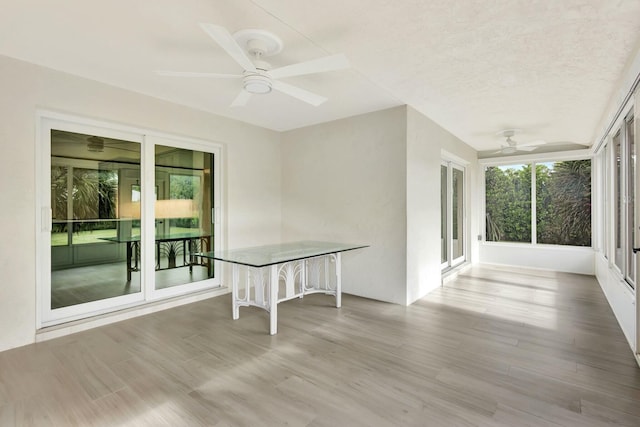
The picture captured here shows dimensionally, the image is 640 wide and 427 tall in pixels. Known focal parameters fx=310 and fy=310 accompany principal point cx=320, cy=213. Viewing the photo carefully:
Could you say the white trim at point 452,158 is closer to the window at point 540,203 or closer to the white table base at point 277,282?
the window at point 540,203

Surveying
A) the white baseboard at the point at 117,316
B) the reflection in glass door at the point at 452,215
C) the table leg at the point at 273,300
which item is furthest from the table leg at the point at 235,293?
the reflection in glass door at the point at 452,215

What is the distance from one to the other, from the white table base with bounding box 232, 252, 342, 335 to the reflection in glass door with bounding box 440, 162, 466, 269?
222cm

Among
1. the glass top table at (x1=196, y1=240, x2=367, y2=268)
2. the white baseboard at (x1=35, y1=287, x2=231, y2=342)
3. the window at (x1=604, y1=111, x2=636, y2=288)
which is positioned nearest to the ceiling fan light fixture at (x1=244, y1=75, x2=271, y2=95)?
the glass top table at (x1=196, y1=240, x2=367, y2=268)

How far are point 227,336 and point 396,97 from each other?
10.4 feet

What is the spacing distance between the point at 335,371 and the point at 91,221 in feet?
9.82

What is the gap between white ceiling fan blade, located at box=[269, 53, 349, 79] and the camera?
6.73 feet

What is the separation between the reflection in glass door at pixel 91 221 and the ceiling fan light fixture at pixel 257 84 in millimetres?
2026

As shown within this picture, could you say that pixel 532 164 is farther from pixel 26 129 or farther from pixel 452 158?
pixel 26 129

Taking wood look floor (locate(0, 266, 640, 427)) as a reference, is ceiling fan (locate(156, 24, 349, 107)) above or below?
above

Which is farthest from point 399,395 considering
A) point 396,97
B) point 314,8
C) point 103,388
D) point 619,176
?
point 619,176

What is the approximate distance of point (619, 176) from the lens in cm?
373

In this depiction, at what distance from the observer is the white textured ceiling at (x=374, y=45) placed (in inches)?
79.4

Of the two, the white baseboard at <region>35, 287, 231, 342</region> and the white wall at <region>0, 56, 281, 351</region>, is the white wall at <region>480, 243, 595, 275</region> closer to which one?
the white baseboard at <region>35, 287, 231, 342</region>

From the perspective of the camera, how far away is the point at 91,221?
336 centimetres
